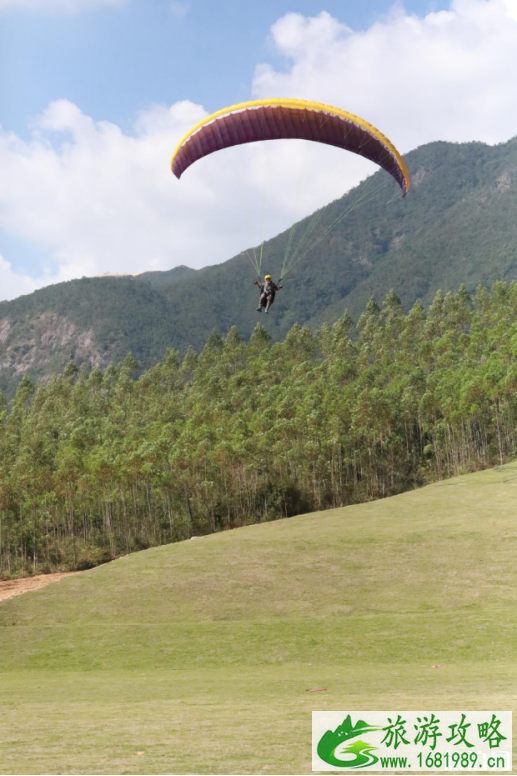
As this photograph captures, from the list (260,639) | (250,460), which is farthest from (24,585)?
(260,639)

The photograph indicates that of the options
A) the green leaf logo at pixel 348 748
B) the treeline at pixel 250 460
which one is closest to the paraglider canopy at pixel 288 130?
the green leaf logo at pixel 348 748

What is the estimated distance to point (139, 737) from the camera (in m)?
11.9

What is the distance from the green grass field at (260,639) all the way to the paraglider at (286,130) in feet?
43.7

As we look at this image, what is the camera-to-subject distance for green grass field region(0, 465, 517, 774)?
12.0 m

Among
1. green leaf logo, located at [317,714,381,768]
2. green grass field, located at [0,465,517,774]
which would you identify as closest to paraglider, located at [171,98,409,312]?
green grass field, located at [0,465,517,774]

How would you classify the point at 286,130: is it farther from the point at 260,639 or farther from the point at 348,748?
the point at 348,748

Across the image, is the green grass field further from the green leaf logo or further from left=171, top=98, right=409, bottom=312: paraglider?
left=171, top=98, right=409, bottom=312: paraglider

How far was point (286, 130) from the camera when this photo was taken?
1061 inches

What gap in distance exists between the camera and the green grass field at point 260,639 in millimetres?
11969

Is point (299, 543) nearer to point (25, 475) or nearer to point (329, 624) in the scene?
point (329, 624)

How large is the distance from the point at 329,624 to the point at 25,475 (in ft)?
153

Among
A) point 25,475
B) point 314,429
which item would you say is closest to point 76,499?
point 25,475

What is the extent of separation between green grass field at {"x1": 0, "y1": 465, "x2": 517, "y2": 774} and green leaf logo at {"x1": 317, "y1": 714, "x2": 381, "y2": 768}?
0.37m

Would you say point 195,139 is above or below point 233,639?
above
